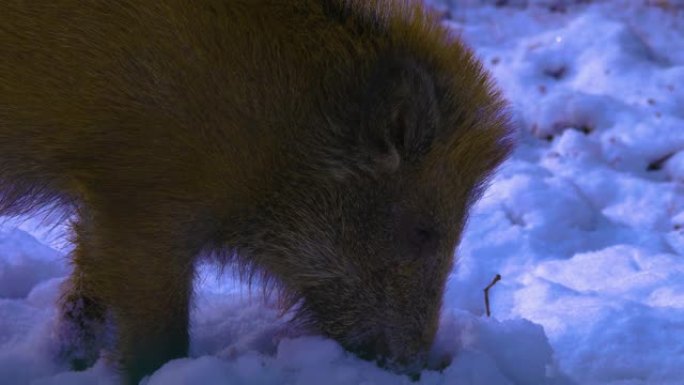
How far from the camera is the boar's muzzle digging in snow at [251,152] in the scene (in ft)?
7.85

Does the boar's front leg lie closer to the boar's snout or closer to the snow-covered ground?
the snow-covered ground

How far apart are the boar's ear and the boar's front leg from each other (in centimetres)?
55

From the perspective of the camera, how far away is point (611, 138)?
538cm

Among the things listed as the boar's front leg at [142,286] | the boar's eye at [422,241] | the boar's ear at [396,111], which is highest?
the boar's ear at [396,111]

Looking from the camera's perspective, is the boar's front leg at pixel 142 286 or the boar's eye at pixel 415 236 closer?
the boar's front leg at pixel 142 286

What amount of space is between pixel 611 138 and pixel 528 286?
202 centimetres

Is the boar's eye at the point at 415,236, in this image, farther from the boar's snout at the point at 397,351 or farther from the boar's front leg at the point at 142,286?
the boar's front leg at the point at 142,286

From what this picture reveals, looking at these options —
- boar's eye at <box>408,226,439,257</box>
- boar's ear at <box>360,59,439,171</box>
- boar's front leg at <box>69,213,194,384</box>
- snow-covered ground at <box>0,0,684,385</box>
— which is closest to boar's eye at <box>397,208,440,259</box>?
boar's eye at <box>408,226,439,257</box>

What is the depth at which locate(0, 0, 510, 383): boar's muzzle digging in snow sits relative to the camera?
239 centimetres

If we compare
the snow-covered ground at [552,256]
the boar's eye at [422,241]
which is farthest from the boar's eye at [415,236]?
the snow-covered ground at [552,256]

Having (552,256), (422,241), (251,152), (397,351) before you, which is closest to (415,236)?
(422,241)

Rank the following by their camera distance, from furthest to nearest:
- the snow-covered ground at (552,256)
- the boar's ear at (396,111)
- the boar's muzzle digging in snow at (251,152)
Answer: the snow-covered ground at (552,256)
the boar's ear at (396,111)
the boar's muzzle digging in snow at (251,152)

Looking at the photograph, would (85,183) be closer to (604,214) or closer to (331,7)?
(331,7)

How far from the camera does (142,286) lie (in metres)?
2.49
